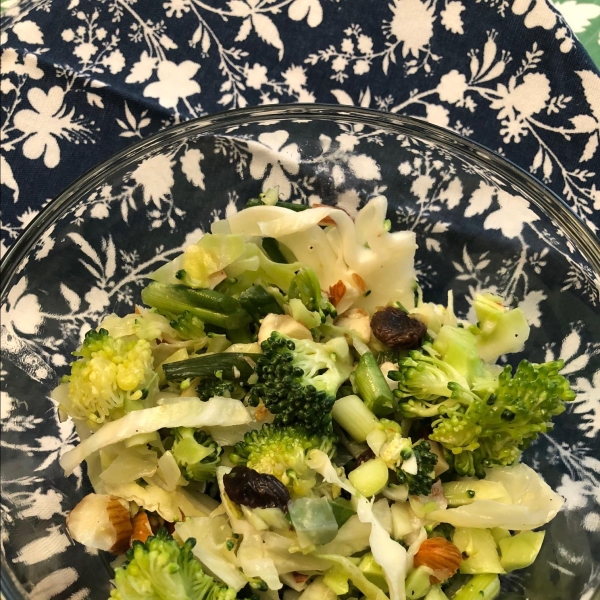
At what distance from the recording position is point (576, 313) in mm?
1560

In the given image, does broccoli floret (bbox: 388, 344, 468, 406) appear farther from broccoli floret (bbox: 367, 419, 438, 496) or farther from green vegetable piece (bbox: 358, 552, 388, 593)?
green vegetable piece (bbox: 358, 552, 388, 593)

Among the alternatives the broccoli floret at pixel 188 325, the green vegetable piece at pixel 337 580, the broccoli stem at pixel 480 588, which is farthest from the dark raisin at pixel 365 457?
the broccoli floret at pixel 188 325

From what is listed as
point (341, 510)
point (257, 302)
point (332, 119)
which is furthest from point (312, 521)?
point (332, 119)

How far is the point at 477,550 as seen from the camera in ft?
4.17

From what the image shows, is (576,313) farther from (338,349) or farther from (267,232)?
(267,232)

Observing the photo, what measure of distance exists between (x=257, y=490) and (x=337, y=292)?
51 centimetres

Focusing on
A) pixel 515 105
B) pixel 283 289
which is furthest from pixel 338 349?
pixel 515 105

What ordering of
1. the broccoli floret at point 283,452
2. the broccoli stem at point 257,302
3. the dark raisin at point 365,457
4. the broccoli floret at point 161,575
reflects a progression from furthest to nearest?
the broccoli stem at point 257,302 < the dark raisin at point 365,457 < the broccoli floret at point 283,452 < the broccoli floret at point 161,575

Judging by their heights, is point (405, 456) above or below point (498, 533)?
above

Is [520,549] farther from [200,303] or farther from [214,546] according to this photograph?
[200,303]

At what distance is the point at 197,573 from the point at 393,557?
37cm

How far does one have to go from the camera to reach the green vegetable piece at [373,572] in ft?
4.01

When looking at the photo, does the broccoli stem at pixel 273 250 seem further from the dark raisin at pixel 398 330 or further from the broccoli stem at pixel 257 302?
the dark raisin at pixel 398 330

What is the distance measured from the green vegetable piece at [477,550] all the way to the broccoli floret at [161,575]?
1.59ft
